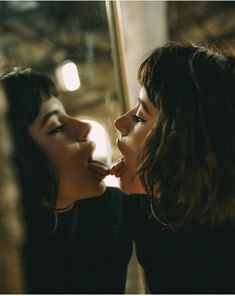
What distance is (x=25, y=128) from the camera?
6.20ft

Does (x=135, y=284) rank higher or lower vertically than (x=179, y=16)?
lower

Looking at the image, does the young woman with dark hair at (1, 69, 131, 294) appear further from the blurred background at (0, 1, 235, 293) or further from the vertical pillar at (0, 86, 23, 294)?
the vertical pillar at (0, 86, 23, 294)

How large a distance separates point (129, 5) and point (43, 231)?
1.77m

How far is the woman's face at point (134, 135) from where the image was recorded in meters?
1.86

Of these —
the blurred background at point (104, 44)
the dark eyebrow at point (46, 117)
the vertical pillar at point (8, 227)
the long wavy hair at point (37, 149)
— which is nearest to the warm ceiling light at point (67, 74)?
the blurred background at point (104, 44)

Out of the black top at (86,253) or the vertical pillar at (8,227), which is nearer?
the vertical pillar at (8,227)

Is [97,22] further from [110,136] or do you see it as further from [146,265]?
[146,265]

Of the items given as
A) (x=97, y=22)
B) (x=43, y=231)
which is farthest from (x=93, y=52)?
(x=43, y=231)

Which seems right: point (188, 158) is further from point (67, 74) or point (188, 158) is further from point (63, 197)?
point (67, 74)

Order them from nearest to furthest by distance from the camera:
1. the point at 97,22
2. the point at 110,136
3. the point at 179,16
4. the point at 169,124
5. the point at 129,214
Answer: the point at 169,124
the point at 129,214
the point at 97,22
the point at 110,136
the point at 179,16

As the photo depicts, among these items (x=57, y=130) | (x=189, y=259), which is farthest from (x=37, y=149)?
(x=189, y=259)

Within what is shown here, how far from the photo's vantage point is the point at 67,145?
1.89 metres

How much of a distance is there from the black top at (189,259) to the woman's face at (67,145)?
49cm

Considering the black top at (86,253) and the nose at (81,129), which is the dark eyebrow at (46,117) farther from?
the black top at (86,253)
